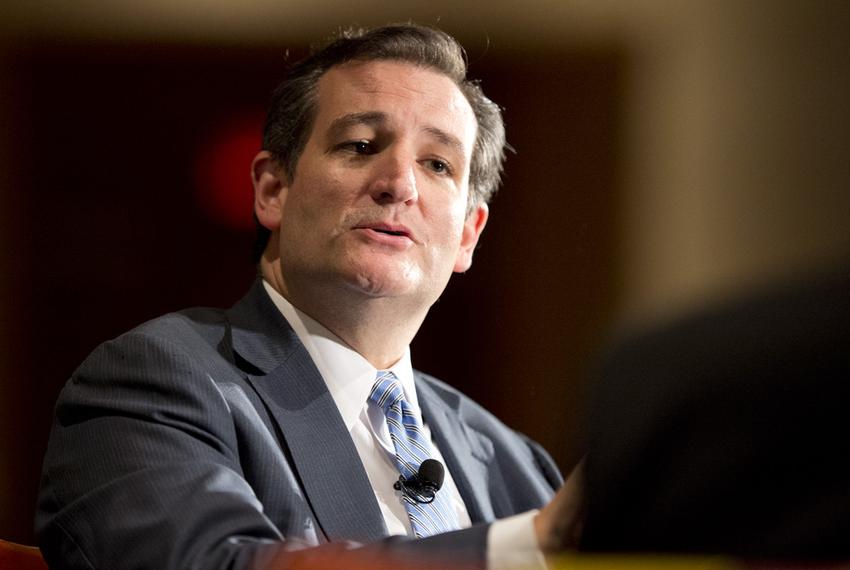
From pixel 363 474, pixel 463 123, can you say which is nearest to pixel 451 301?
pixel 463 123

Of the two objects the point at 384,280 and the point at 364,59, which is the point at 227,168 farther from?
the point at 384,280

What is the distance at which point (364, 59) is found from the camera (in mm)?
2104

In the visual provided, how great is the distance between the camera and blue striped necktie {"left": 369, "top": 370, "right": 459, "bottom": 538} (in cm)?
180

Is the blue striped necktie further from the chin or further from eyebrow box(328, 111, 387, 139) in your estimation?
eyebrow box(328, 111, 387, 139)

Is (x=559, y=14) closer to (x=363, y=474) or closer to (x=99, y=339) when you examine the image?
(x=99, y=339)

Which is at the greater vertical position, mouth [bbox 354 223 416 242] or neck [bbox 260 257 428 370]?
mouth [bbox 354 223 416 242]

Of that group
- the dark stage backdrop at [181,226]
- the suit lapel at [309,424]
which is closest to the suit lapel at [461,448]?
the suit lapel at [309,424]

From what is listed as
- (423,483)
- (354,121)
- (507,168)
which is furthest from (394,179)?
(507,168)

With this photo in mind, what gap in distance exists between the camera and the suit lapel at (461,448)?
6.63 ft

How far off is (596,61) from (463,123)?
2.17m

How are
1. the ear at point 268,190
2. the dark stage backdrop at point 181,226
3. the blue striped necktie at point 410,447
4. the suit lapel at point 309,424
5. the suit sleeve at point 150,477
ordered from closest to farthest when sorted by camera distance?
the suit sleeve at point 150,477, the suit lapel at point 309,424, the blue striped necktie at point 410,447, the ear at point 268,190, the dark stage backdrop at point 181,226

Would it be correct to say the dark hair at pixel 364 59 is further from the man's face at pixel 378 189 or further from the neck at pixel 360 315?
the neck at pixel 360 315

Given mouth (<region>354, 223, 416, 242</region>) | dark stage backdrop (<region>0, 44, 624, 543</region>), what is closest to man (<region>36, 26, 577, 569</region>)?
mouth (<region>354, 223, 416, 242</region>)

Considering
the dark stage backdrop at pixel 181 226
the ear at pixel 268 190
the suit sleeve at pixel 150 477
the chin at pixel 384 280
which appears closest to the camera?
the suit sleeve at pixel 150 477
